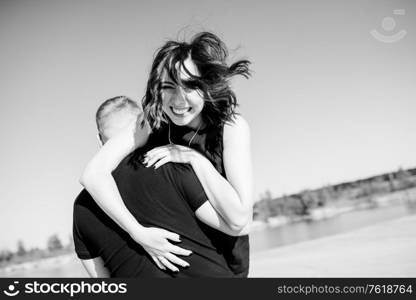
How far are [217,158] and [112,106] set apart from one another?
362mm

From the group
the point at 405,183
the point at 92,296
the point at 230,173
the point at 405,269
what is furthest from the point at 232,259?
the point at 405,183

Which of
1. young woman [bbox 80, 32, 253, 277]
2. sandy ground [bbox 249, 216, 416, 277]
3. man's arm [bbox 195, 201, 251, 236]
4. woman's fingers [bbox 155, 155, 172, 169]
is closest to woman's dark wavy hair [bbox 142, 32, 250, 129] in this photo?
young woman [bbox 80, 32, 253, 277]

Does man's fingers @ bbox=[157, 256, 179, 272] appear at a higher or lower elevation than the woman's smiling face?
lower

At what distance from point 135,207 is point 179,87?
1.01ft

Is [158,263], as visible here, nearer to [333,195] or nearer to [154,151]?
[154,151]

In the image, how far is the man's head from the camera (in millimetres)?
1251

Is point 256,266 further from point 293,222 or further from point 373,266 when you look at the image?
point 293,222

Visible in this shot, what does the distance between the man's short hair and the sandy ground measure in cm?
→ 288

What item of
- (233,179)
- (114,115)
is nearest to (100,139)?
(114,115)

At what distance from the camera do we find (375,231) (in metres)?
6.21

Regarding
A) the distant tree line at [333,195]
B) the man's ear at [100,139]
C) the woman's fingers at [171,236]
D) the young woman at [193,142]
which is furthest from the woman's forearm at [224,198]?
the distant tree line at [333,195]

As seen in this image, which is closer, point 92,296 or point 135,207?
point 135,207

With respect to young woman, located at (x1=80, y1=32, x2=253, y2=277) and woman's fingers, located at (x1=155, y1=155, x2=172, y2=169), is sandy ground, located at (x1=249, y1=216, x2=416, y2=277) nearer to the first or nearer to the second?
Answer: young woman, located at (x1=80, y1=32, x2=253, y2=277)

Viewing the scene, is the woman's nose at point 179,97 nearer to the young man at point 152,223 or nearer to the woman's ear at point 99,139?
the young man at point 152,223
